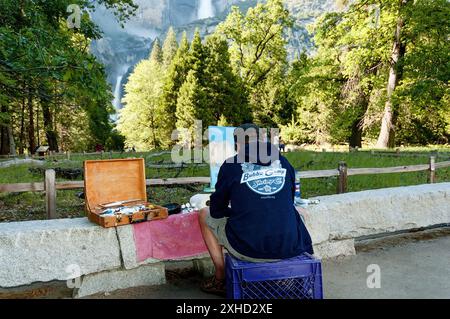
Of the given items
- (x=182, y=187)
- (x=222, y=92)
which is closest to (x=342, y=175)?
(x=182, y=187)

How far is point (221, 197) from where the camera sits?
3.37 meters

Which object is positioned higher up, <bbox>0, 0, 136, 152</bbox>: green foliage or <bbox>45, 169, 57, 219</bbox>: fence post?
<bbox>0, 0, 136, 152</bbox>: green foliage

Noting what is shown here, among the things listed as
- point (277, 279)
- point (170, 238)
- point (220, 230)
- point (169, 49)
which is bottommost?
point (277, 279)

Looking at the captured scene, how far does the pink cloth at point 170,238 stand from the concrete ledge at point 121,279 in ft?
0.71

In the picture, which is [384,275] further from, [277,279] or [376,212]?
[277,279]

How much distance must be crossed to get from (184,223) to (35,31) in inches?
128

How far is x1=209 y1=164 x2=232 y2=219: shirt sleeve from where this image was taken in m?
3.31

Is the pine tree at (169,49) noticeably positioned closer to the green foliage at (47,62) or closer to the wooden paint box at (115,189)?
the green foliage at (47,62)

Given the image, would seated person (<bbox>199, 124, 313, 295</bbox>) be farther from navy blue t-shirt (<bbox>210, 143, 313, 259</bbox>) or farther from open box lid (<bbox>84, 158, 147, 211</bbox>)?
open box lid (<bbox>84, 158, 147, 211</bbox>)

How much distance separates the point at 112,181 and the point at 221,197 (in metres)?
1.42

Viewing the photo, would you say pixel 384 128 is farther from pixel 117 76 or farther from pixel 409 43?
pixel 117 76

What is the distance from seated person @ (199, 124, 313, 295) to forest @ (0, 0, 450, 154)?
2.16 m

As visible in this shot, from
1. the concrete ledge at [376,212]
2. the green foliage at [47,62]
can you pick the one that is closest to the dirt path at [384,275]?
the concrete ledge at [376,212]

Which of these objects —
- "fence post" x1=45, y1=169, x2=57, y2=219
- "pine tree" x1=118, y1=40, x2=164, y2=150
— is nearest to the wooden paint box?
"fence post" x1=45, y1=169, x2=57, y2=219
